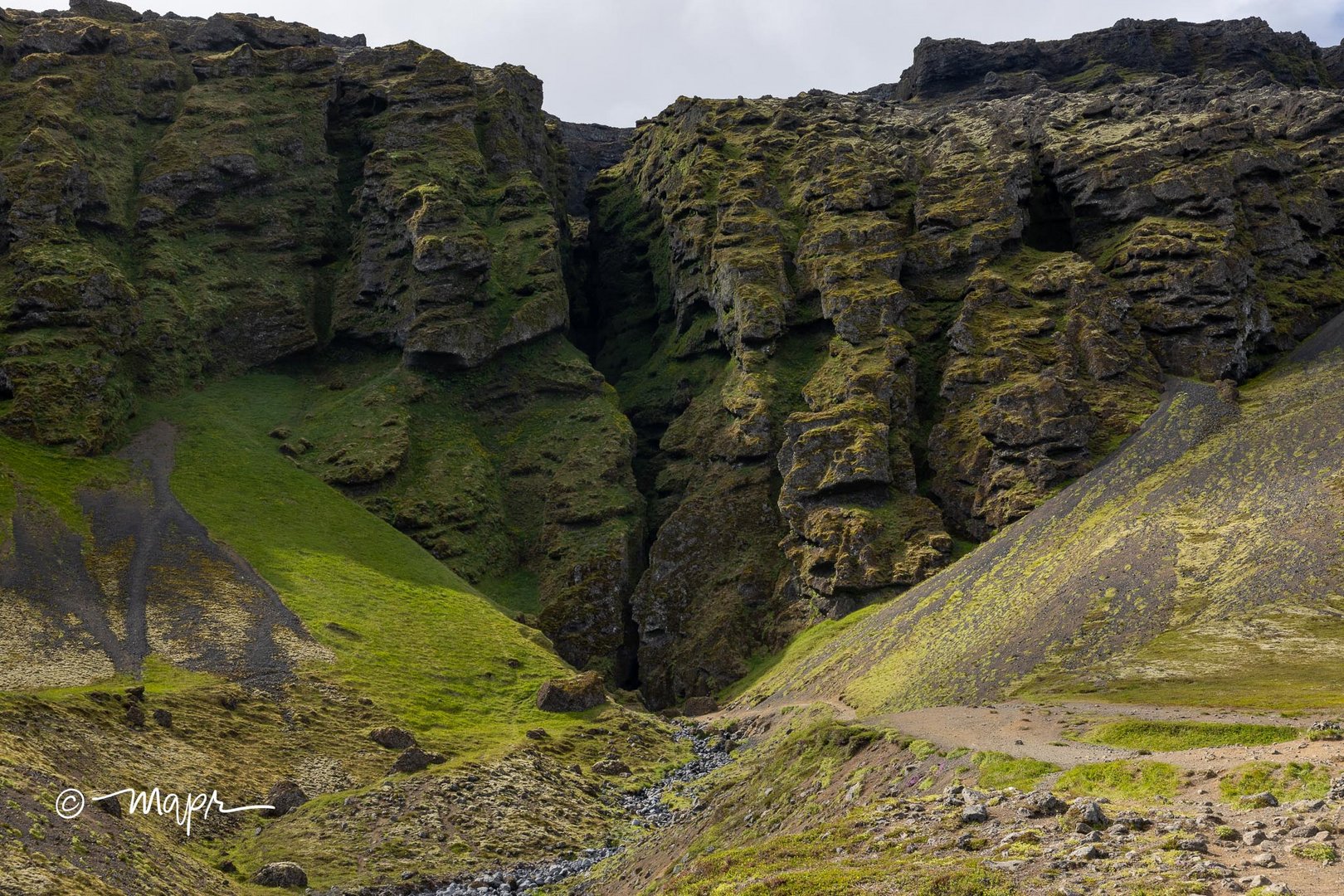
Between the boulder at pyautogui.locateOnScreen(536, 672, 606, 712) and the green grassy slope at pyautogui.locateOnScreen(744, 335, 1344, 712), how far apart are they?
846 inches

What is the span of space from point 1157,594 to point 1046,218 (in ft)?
382

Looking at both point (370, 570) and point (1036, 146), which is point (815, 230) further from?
point (370, 570)

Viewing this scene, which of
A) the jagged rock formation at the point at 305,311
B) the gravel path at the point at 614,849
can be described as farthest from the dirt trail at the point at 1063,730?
the jagged rock formation at the point at 305,311

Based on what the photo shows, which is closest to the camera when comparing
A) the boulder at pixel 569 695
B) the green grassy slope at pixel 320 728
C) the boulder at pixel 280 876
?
the green grassy slope at pixel 320 728

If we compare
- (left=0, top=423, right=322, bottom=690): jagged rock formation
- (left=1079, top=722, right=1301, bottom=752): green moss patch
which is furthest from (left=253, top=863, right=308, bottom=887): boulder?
(left=1079, top=722, right=1301, bottom=752): green moss patch

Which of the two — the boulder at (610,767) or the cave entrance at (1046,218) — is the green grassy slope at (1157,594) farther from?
the cave entrance at (1046,218)

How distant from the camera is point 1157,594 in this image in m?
90.7

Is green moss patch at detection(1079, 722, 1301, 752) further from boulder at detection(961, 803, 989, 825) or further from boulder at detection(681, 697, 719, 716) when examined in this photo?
boulder at detection(681, 697, 719, 716)

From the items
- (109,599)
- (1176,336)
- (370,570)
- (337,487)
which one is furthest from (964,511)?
(109,599)

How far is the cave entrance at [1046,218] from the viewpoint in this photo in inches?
7205

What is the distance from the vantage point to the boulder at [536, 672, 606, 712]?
101 metres

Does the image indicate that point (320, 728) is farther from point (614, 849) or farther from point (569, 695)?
point (614, 849)

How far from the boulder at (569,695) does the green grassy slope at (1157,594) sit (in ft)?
70.5

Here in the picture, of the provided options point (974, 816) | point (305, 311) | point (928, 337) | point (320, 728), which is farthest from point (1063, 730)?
point (305, 311)
